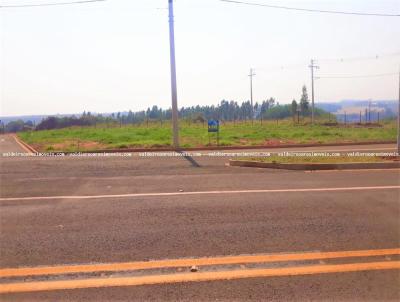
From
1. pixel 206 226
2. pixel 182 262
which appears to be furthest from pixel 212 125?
pixel 182 262

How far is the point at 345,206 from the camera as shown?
19.0ft

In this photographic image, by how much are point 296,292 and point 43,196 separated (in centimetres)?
515

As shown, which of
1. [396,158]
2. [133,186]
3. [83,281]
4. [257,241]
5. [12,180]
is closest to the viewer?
[83,281]

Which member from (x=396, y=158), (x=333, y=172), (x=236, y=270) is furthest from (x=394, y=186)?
(x=236, y=270)

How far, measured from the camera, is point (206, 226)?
493 centimetres

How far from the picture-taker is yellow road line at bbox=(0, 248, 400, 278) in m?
3.70

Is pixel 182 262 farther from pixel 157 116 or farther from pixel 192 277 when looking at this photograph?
pixel 157 116

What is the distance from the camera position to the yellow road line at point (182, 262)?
12.1 ft

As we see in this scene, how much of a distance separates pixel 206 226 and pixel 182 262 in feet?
3.66

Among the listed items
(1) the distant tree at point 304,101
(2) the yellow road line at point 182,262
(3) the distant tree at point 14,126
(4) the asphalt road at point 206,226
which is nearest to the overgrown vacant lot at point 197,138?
(4) the asphalt road at point 206,226

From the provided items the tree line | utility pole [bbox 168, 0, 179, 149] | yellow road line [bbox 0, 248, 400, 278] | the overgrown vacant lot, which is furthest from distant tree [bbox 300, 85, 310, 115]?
yellow road line [bbox 0, 248, 400, 278]

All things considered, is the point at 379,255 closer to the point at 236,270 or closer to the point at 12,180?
the point at 236,270

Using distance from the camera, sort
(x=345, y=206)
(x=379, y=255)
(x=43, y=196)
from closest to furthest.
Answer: (x=379, y=255) < (x=345, y=206) < (x=43, y=196)

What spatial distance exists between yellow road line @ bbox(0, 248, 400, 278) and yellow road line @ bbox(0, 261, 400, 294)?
21 centimetres
